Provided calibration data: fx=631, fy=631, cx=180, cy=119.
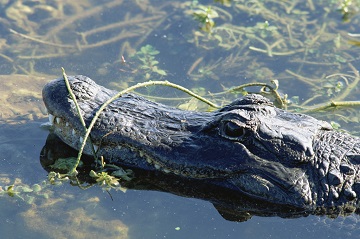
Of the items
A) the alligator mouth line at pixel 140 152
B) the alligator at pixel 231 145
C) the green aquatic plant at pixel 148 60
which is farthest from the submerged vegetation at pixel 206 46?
the alligator mouth line at pixel 140 152

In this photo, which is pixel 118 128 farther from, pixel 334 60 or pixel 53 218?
pixel 334 60

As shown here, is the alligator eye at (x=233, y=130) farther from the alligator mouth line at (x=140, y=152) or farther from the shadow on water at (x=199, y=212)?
the shadow on water at (x=199, y=212)

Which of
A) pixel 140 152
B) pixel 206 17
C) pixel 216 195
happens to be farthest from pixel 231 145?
pixel 206 17

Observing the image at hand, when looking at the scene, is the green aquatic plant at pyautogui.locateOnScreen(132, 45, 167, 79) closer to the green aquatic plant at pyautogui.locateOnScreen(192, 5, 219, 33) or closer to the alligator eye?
the green aquatic plant at pyautogui.locateOnScreen(192, 5, 219, 33)

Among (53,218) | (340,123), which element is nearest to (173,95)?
(340,123)

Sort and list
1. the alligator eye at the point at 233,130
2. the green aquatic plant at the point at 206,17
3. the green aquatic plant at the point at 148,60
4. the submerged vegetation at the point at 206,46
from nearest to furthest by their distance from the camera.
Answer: the alligator eye at the point at 233,130 → the submerged vegetation at the point at 206,46 → the green aquatic plant at the point at 148,60 → the green aquatic plant at the point at 206,17

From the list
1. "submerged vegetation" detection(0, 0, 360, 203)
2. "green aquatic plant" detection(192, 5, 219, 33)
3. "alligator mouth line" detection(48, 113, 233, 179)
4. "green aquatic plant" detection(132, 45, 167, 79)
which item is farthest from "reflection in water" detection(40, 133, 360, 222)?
"green aquatic plant" detection(192, 5, 219, 33)

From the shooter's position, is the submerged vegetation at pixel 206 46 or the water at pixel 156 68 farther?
the submerged vegetation at pixel 206 46

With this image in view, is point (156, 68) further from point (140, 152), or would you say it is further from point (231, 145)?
point (231, 145)
